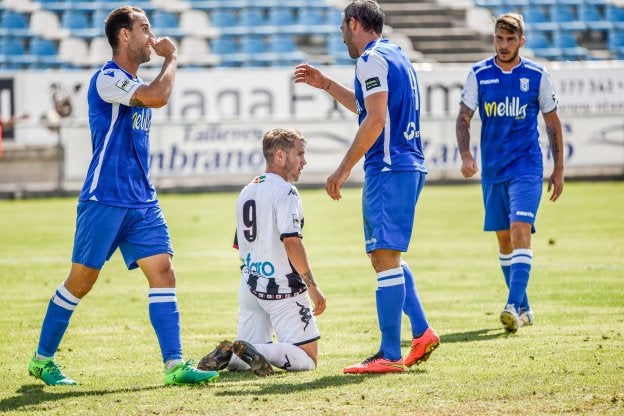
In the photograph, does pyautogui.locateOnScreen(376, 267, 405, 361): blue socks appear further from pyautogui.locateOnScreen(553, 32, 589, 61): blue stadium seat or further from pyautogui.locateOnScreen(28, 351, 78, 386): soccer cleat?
pyautogui.locateOnScreen(553, 32, 589, 61): blue stadium seat

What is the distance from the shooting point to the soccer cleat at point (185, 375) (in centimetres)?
655

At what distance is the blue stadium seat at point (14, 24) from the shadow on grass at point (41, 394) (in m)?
24.4

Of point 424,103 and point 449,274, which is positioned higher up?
point 424,103

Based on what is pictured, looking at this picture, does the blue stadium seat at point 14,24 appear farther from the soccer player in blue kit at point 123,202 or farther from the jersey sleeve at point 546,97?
the soccer player in blue kit at point 123,202

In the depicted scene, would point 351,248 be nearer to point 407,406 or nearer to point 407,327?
point 407,327

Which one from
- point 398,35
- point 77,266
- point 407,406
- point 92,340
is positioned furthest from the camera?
point 398,35

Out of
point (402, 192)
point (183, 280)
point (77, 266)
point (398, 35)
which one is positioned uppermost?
point (398, 35)

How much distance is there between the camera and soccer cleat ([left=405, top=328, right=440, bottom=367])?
23.3ft

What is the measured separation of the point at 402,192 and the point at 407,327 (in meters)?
2.46

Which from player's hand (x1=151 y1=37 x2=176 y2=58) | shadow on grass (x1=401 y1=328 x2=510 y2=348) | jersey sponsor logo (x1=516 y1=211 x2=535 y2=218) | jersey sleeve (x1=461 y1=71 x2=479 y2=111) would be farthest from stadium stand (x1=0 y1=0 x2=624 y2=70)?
player's hand (x1=151 y1=37 x2=176 y2=58)

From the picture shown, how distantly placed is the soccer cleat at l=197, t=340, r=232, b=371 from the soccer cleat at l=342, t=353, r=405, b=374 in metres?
0.71

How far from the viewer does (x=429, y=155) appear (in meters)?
24.9

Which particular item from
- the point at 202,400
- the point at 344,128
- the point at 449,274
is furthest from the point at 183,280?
the point at 344,128

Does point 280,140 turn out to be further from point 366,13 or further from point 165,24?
point 165,24
